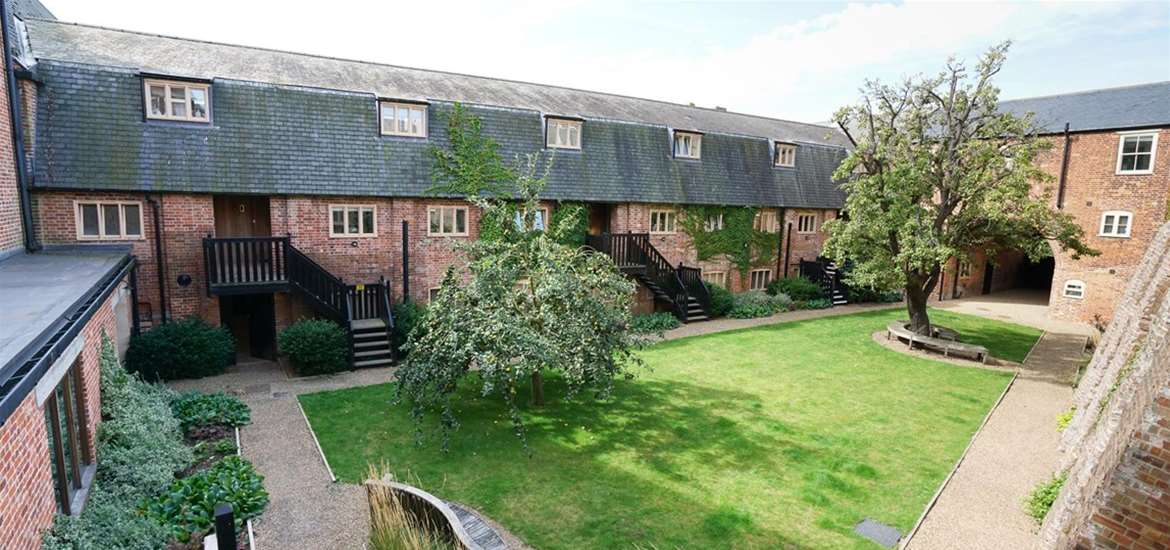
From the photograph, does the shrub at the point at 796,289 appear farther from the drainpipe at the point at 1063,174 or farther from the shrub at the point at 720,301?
the drainpipe at the point at 1063,174

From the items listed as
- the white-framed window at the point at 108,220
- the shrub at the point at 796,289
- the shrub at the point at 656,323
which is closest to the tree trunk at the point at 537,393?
the shrub at the point at 656,323

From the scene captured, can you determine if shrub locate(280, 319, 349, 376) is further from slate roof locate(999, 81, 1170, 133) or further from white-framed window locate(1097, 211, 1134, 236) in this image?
white-framed window locate(1097, 211, 1134, 236)

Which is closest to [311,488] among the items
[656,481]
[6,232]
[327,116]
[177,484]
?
[177,484]

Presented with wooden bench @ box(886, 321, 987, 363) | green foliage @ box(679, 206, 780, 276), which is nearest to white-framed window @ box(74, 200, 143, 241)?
green foliage @ box(679, 206, 780, 276)

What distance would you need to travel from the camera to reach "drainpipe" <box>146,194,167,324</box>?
45.5 feet

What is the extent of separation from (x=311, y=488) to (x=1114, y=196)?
91.9 feet

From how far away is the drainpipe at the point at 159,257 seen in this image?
13875 mm

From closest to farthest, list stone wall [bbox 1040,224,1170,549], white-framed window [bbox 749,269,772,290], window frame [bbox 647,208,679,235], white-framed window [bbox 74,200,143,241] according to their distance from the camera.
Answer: stone wall [bbox 1040,224,1170,549] < white-framed window [bbox 74,200,143,241] < window frame [bbox 647,208,679,235] < white-framed window [bbox 749,269,772,290]

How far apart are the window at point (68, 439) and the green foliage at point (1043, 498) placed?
1254 centimetres

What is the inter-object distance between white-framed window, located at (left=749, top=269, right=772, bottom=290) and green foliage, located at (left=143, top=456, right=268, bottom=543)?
2116 centimetres

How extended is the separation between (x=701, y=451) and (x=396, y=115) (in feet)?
43.1

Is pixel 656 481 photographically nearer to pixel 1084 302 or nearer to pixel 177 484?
pixel 177 484

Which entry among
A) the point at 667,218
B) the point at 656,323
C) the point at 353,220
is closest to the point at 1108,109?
the point at 667,218

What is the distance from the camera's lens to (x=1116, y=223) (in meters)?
21.2
